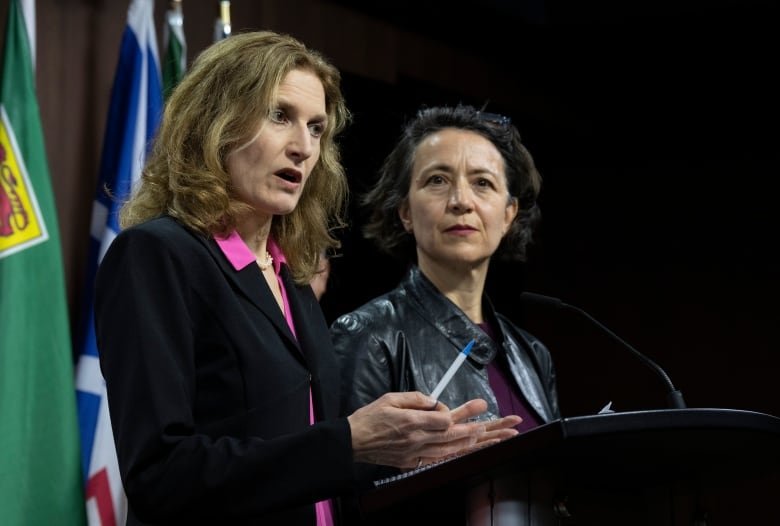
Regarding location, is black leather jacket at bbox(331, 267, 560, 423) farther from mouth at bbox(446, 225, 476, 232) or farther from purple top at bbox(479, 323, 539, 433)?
mouth at bbox(446, 225, 476, 232)

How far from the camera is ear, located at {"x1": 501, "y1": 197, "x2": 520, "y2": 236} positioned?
2.89m

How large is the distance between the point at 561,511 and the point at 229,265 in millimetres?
607

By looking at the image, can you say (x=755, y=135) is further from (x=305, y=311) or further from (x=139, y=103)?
(x=305, y=311)

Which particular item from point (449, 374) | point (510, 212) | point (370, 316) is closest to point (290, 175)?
point (449, 374)

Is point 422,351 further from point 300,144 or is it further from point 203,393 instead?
point 203,393

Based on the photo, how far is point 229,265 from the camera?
1644 mm

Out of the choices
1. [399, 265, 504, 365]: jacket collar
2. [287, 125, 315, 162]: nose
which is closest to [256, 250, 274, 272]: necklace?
[287, 125, 315, 162]: nose

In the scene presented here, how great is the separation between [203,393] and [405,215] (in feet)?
4.48

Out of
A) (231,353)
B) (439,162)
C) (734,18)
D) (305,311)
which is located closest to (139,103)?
(439,162)

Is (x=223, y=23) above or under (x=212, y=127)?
above

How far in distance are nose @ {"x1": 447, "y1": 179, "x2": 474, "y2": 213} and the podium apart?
42.5 inches

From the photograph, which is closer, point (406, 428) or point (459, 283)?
point (406, 428)

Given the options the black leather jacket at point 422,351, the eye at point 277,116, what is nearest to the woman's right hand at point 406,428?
the eye at point 277,116

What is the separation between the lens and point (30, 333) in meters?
3.01
